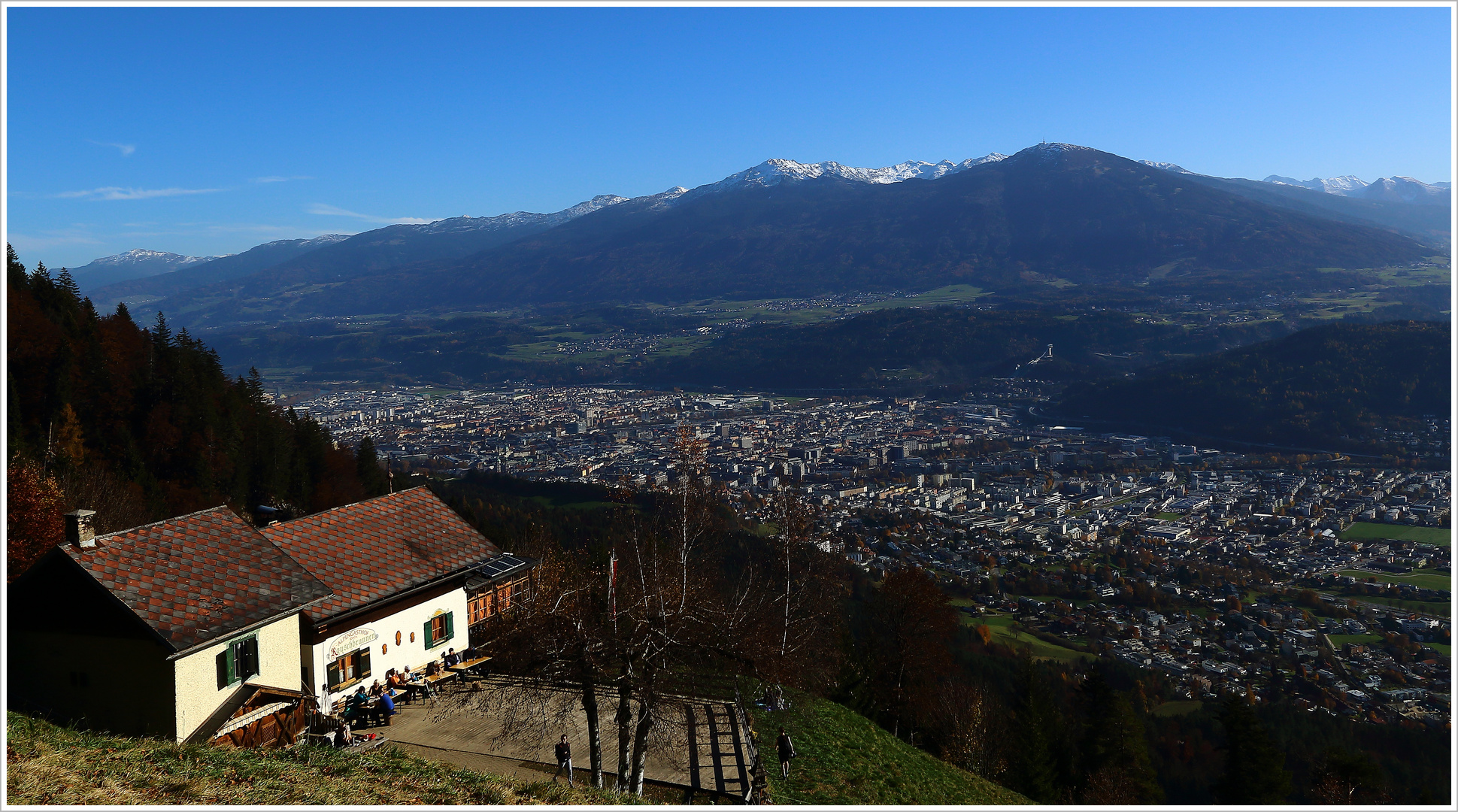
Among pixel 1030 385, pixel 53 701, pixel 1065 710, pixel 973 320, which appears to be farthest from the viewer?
pixel 973 320

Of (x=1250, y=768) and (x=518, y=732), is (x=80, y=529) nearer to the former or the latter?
(x=518, y=732)

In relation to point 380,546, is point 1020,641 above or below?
below

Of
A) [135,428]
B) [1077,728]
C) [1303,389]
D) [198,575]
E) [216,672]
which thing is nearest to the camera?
[216,672]

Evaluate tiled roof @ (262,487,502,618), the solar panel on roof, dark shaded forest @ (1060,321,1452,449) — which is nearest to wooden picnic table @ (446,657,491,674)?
the solar panel on roof

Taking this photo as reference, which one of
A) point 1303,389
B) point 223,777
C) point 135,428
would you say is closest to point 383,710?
point 223,777

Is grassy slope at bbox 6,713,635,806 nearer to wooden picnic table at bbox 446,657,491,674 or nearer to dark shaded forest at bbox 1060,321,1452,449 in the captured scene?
wooden picnic table at bbox 446,657,491,674

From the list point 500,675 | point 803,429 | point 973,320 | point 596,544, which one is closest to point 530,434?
point 803,429

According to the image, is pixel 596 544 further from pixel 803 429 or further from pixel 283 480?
pixel 803 429
